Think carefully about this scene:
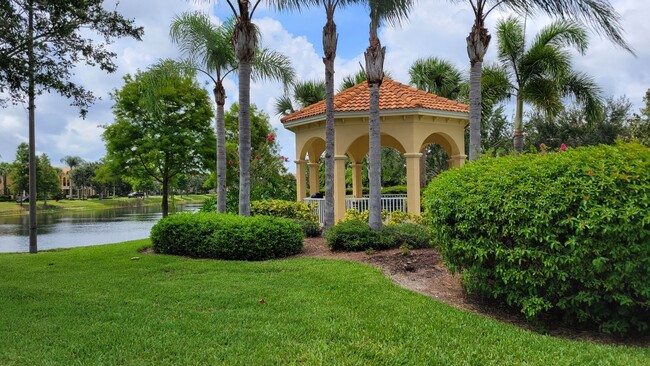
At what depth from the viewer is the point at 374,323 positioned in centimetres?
467

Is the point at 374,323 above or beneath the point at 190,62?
beneath

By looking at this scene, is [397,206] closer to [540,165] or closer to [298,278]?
[298,278]

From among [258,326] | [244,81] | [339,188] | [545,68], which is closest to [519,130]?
[545,68]

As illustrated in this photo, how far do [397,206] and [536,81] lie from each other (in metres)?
6.99

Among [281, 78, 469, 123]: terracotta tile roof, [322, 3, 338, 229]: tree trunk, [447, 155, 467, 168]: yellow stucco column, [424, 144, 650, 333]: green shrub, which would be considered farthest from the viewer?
[447, 155, 467, 168]: yellow stucco column

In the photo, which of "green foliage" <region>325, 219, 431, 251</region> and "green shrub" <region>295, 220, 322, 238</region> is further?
"green shrub" <region>295, 220, 322, 238</region>

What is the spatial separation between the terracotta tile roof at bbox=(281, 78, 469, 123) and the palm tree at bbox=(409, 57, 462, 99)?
6.00 metres

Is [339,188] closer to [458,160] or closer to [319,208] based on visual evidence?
[319,208]

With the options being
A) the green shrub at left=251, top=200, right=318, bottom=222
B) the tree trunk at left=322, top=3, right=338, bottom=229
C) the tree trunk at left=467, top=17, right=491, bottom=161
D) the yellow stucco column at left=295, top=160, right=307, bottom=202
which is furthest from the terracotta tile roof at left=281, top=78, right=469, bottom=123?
the green shrub at left=251, top=200, right=318, bottom=222

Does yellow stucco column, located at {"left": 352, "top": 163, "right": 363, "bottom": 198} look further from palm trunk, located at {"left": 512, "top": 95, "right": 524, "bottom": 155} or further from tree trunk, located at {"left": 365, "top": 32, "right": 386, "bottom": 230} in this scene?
tree trunk, located at {"left": 365, "top": 32, "right": 386, "bottom": 230}

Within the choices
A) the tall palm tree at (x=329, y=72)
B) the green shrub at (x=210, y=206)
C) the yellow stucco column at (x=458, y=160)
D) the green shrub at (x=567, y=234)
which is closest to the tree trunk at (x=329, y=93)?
the tall palm tree at (x=329, y=72)

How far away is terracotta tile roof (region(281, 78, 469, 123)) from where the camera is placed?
42.5ft

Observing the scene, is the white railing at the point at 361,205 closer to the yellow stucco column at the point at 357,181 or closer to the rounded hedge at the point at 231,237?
the rounded hedge at the point at 231,237

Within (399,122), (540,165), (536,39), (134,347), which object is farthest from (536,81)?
(134,347)
